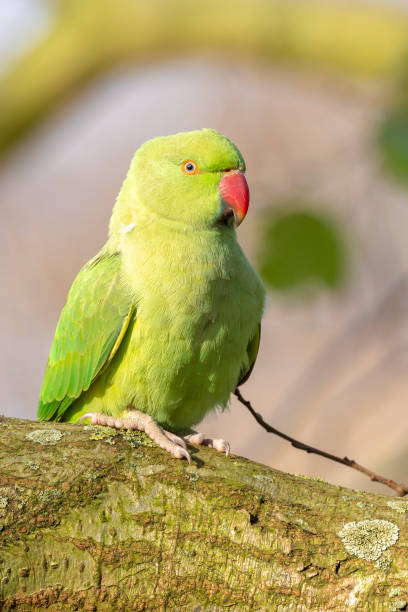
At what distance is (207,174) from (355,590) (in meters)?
2.49

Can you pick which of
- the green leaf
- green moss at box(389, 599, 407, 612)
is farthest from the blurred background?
green moss at box(389, 599, 407, 612)

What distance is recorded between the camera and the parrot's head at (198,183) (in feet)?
13.5

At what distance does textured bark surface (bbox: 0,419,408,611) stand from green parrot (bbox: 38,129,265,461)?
82cm

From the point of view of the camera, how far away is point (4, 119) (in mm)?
4770

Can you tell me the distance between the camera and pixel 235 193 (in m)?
4.09

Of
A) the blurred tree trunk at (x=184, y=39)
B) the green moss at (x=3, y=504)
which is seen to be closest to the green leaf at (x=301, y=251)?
the green moss at (x=3, y=504)

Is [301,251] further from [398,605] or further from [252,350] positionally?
[398,605]

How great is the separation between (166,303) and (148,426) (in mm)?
722

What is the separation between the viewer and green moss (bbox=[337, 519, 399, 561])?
8.64 ft

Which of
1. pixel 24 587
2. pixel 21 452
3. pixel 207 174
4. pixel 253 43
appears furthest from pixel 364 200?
pixel 24 587

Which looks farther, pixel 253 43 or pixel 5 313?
pixel 5 313

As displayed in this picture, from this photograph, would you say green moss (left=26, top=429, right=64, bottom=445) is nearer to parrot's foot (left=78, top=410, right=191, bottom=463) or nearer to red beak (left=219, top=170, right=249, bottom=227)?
parrot's foot (left=78, top=410, right=191, bottom=463)

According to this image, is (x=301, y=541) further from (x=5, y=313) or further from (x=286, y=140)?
(x=5, y=313)

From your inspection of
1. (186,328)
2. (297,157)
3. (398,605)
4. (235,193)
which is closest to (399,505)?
(398,605)
